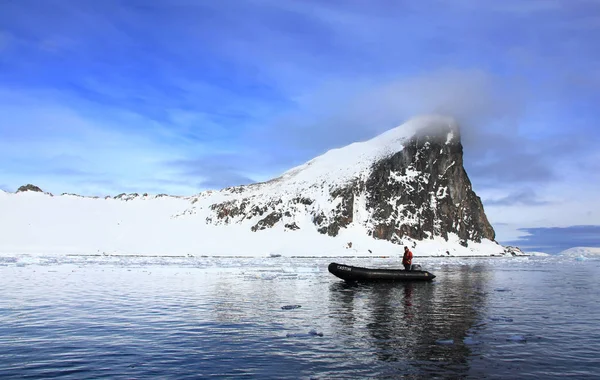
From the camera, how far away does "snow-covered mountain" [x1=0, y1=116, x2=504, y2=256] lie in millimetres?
107938

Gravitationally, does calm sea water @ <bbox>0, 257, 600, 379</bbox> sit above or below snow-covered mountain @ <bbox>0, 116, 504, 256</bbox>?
below

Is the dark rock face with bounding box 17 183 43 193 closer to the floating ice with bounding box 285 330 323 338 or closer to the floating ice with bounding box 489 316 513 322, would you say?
the floating ice with bounding box 285 330 323 338

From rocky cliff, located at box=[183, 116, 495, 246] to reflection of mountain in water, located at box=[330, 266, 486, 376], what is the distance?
83490 millimetres

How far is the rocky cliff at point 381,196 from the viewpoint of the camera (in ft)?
395

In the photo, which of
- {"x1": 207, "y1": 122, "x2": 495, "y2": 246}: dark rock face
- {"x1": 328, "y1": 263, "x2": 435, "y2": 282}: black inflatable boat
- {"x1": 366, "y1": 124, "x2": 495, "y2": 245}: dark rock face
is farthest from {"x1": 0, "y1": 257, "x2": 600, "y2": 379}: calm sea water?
{"x1": 366, "y1": 124, "x2": 495, "y2": 245}: dark rock face

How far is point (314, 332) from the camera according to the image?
1706 centimetres

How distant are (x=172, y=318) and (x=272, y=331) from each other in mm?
5306

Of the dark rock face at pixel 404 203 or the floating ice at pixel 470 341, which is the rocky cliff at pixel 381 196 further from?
the floating ice at pixel 470 341

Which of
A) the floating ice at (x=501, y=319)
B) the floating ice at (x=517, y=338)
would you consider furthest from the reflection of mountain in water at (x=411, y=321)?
the floating ice at (x=517, y=338)

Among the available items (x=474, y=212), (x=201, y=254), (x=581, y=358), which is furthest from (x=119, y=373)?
(x=474, y=212)

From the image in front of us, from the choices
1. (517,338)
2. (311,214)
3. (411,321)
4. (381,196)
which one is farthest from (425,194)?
(517,338)

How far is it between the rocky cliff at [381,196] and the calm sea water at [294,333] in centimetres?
8785

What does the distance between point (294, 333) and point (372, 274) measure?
23087 mm

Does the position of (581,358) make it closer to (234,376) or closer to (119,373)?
(234,376)
